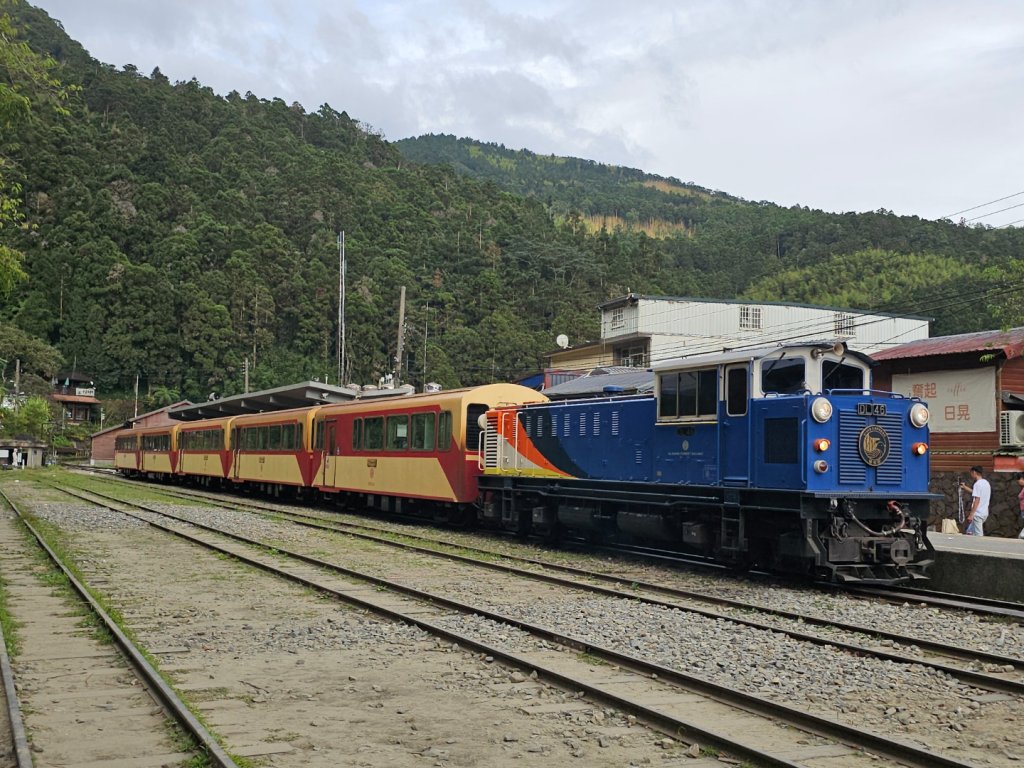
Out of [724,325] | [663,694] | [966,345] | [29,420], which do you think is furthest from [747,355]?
[29,420]

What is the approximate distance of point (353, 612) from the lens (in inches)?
434

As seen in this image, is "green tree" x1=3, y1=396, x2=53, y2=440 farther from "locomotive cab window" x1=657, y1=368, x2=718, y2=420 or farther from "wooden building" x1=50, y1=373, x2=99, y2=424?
"locomotive cab window" x1=657, y1=368, x2=718, y2=420

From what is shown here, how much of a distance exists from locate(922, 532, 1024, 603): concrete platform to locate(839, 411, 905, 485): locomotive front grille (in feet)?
4.95

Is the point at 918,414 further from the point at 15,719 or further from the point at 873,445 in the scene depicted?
the point at 15,719

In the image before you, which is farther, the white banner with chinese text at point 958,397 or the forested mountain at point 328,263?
the forested mountain at point 328,263

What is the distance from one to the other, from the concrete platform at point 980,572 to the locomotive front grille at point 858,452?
1510 millimetres

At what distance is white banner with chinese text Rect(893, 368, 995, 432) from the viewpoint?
25875mm

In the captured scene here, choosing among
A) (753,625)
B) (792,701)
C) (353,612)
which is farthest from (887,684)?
(353,612)

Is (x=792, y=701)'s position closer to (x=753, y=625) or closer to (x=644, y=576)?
(x=753, y=625)

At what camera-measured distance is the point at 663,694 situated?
23.9 feet

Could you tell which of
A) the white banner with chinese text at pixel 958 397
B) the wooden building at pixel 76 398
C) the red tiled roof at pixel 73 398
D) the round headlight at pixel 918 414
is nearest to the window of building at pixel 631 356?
the white banner with chinese text at pixel 958 397

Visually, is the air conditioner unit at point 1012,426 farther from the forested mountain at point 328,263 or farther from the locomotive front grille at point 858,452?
the forested mountain at point 328,263

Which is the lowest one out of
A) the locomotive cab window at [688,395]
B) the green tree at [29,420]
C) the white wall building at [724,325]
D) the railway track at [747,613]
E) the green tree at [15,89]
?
the railway track at [747,613]

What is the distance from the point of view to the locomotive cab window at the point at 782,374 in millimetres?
13352
